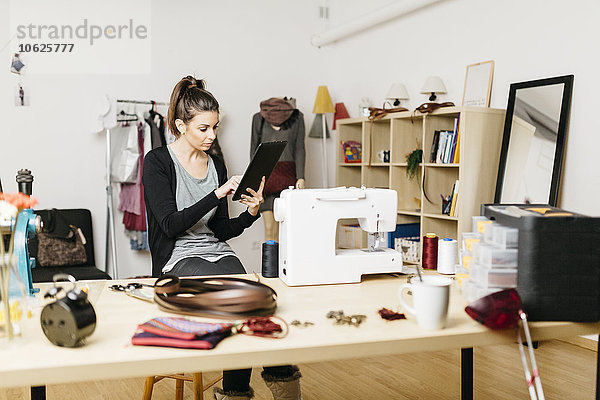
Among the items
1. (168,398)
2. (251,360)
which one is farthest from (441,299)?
(168,398)

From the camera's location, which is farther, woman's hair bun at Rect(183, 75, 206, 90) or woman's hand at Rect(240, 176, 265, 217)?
woman's hair bun at Rect(183, 75, 206, 90)

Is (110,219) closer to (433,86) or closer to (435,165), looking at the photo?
(435,165)

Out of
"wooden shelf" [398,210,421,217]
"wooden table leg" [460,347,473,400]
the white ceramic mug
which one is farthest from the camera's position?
"wooden shelf" [398,210,421,217]

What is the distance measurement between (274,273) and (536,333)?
0.91 meters

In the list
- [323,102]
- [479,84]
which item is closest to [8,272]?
[479,84]

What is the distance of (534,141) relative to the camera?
3.98m

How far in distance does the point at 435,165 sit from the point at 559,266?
2.85 meters

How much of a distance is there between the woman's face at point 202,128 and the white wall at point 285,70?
7.53 ft

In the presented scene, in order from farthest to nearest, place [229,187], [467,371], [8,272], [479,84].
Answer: [479,84], [229,187], [467,371], [8,272]

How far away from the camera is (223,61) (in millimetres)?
5895

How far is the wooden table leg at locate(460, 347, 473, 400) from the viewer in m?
2.29

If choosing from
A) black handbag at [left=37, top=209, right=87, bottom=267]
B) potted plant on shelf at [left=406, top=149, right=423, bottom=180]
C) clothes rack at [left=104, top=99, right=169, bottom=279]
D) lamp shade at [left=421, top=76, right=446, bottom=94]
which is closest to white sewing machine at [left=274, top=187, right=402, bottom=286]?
potted plant on shelf at [left=406, top=149, right=423, bottom=180]

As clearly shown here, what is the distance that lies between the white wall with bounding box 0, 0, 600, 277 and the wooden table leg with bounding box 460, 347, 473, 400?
73.6 inches

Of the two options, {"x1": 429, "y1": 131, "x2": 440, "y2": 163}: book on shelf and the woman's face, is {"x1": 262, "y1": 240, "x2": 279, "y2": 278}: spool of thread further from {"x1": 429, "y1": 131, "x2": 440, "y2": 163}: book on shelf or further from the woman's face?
{"x1": 429, "y1": 131, "x2": 440, "y2": 163}: book on shelf
